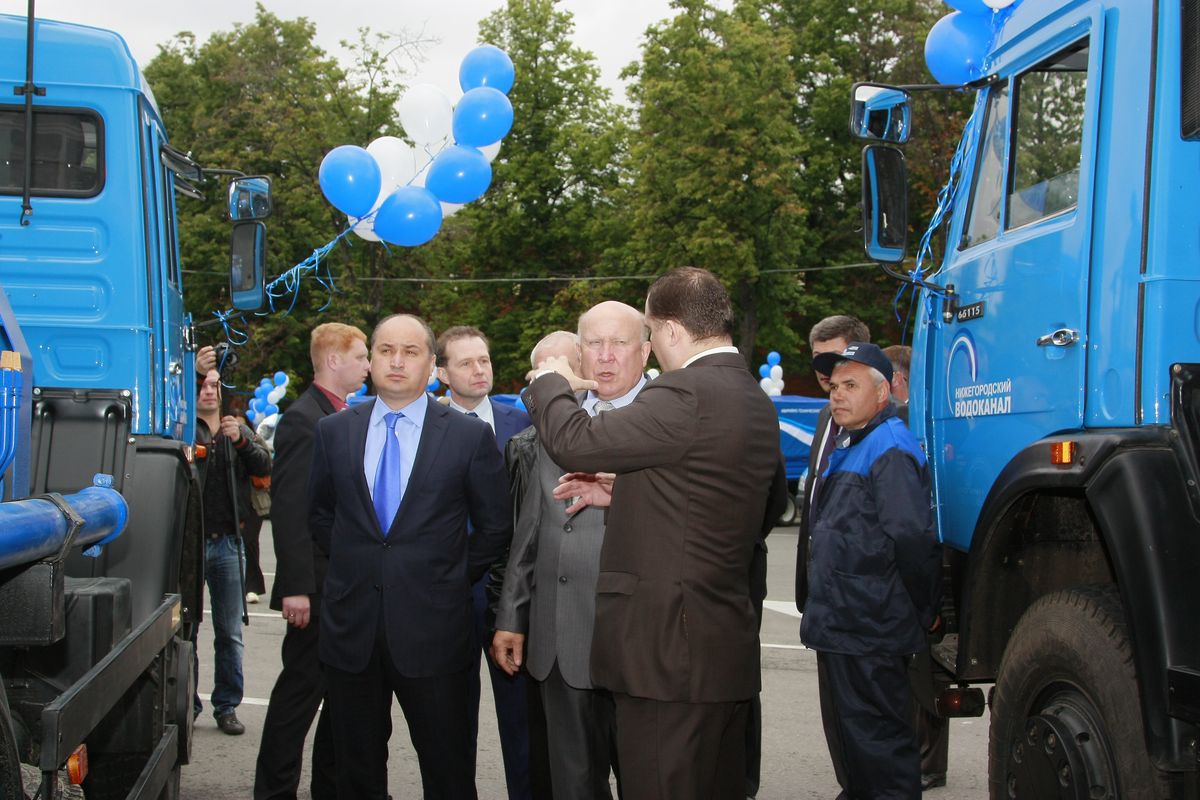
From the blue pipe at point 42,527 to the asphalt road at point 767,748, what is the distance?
7.83 feet

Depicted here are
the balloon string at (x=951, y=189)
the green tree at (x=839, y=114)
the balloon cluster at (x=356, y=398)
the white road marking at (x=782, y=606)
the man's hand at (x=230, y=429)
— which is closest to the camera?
the balloon string at (x=951, y=189)

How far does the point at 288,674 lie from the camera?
17.4 feet

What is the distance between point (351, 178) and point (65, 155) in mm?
4673

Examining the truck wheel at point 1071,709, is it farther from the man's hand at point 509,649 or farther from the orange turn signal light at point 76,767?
the orange turn signal light at point 76,767

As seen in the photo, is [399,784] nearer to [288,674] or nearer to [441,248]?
[288,674]

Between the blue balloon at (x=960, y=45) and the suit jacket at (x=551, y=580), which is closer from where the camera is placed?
the suit jacket at (x=551, y=580)

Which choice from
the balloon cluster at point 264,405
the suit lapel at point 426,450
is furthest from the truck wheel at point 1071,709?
the balloon cluster at point 264,405

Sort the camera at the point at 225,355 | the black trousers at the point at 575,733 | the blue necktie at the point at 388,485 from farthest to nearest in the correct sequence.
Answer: the camera at the point at 225,355 < the blue necktie at the point at 388,485 < the black trousers at the point at 575,733

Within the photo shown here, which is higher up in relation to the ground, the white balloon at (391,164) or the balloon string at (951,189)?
the white balloon at (391,164)

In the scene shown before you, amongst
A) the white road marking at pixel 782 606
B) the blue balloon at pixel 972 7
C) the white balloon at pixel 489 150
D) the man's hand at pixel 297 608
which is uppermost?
the white balloon at pixel 489 150

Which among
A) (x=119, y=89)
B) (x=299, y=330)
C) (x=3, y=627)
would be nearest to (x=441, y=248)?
(x=299, y=330)

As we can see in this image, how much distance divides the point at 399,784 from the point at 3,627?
318cm

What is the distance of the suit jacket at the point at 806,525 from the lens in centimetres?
507

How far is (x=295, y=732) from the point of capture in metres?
5.23
